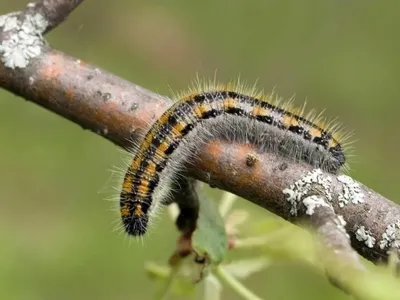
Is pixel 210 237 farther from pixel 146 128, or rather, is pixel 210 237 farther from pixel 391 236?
pixel 391 236

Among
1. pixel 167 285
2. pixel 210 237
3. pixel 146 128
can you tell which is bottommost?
Result: pixel 167 285

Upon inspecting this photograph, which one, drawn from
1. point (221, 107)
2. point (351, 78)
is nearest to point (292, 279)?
point (351, 78)

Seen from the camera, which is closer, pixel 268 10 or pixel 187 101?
pixel 187 101

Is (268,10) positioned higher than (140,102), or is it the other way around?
(268,10)

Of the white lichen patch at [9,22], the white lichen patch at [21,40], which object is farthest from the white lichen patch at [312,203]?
the white lichen patch at [9,22]

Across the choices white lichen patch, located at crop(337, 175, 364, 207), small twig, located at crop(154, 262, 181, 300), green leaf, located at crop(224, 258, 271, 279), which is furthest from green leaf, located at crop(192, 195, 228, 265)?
white lichen patch, located at crop(337, 175, 364, 207)

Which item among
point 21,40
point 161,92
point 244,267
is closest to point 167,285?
point 244,267

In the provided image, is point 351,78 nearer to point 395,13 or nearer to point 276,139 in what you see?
point 395,13
